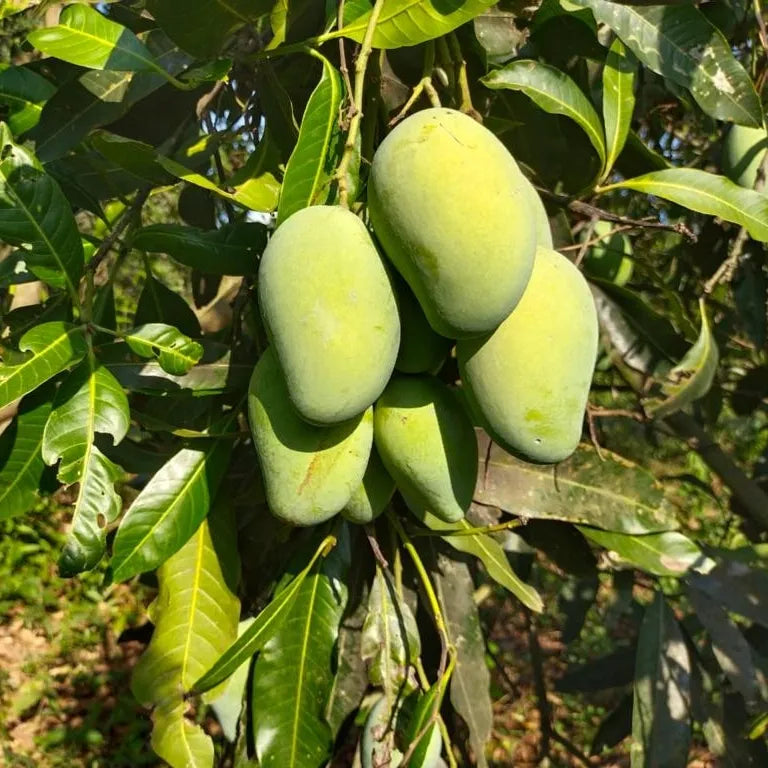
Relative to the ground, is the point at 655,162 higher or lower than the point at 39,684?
higher

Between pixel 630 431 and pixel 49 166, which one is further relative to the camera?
pixel 630 431

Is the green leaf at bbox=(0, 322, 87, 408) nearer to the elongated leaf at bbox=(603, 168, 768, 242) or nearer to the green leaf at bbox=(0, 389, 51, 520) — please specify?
the green leaf at bbox=(0, 389, 51, 520)

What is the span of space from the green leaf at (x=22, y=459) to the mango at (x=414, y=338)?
373mm

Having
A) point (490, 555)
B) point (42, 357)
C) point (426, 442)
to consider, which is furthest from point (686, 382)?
point (42, 357)

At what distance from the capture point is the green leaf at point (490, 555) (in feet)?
3.28

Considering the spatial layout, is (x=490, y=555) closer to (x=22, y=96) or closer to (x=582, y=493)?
(x=582, y=493)

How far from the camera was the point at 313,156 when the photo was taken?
759 millimetres

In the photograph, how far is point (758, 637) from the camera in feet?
5.50

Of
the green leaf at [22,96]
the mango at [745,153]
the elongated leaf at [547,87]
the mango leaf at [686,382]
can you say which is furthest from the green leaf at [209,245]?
the mango at [745,153]

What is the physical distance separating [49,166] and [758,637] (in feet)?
5.21

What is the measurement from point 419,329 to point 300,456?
6.4 inches

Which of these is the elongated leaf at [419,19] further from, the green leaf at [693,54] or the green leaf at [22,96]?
the green leaf at [22,96]

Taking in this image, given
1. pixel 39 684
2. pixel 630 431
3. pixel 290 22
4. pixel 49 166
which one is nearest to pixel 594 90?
pixel 290 22

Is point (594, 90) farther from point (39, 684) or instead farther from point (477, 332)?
point (39, 684)
